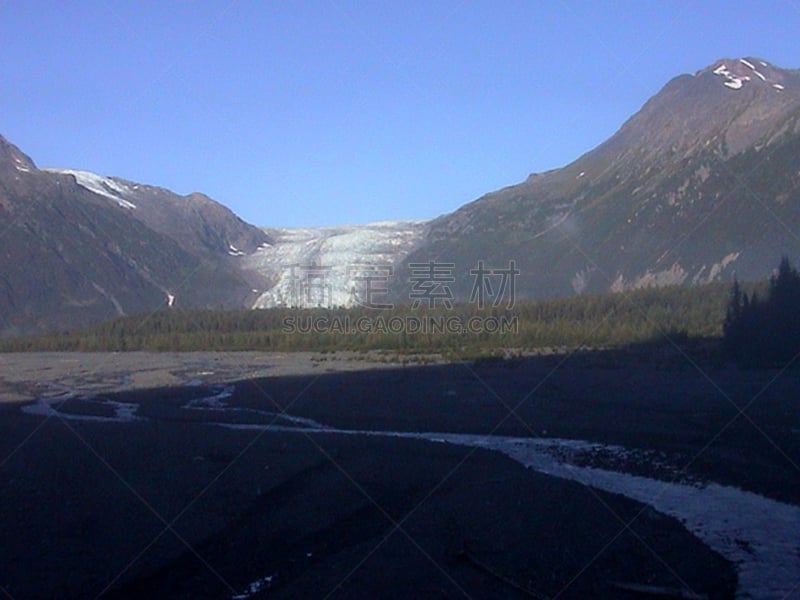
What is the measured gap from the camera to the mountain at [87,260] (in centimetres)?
10797

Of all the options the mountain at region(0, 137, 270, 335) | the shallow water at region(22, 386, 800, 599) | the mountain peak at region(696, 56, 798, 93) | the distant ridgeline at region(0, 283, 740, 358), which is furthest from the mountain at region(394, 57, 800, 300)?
the shallow water at region(22, 386, 800, 599)

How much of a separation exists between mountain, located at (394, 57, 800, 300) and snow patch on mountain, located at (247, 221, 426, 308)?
5.50 meters

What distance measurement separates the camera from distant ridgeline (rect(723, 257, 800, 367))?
4109cm

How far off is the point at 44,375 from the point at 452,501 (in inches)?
1669

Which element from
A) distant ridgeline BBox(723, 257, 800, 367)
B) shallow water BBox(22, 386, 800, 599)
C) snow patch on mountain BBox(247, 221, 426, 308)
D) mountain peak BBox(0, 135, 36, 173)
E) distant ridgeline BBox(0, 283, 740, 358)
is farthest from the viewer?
mountain peak BBox(0, 135, 36, 173)

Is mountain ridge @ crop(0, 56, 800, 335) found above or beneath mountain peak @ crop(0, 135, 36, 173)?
beneath

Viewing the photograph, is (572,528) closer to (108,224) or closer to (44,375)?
(44,375)

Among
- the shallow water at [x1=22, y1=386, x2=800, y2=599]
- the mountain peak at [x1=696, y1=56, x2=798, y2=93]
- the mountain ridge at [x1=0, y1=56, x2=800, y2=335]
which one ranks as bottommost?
the shallow water at [x1=22, y1=386, x2=800, y2=599]

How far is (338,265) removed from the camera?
438 ft

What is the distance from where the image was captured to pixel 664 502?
18.1 m

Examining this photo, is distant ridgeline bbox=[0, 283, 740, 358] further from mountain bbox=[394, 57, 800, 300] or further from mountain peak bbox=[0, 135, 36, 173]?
mountain peak bbox=[0, 135, 36, 173]

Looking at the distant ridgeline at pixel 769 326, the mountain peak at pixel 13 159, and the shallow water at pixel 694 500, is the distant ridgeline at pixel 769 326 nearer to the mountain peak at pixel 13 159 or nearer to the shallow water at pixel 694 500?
the shallow water at pixel 694 500

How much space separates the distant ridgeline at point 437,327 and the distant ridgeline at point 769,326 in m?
4.52

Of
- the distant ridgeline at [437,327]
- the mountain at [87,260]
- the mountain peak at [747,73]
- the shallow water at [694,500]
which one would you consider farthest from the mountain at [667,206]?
the shallow water at [694,500]
